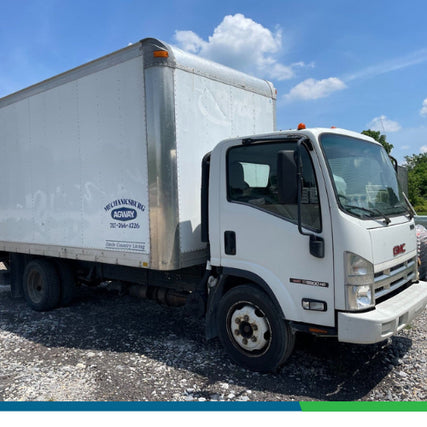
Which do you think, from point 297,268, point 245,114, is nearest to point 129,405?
point 297,268

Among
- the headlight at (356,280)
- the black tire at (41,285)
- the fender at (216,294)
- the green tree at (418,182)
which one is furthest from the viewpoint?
the green tree at (418,182)

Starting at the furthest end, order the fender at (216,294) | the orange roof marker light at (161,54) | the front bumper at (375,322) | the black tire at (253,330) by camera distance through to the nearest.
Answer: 1. the orange roof marker light at (161,54)
2. the fender at (216,294)
3. the black tire at (253,330)
4. the front bumper at (375,322)

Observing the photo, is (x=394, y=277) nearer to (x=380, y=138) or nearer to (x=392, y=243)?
(x=392, y=243)

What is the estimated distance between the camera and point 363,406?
361cm

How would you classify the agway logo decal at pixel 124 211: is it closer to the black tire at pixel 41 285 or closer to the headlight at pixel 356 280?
the black tire at pixel 41 285

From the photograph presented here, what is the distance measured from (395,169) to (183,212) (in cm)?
263

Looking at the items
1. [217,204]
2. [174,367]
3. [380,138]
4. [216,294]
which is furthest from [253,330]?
[380,138]

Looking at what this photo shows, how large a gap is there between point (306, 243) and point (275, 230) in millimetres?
347

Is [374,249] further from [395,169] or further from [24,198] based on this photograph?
[24,198]

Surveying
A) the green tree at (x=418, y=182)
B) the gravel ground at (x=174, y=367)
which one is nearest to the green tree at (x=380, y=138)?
the green tree at (x=418, y=182)

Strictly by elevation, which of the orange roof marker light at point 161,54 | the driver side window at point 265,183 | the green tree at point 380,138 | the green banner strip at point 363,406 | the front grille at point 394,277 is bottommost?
the green banner strip at point 363,406

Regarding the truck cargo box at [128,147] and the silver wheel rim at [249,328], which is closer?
the silver wheel rim at [249,328]

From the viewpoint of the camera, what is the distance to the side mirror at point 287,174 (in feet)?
11.9

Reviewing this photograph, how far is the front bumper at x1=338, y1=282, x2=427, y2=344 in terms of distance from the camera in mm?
3502
